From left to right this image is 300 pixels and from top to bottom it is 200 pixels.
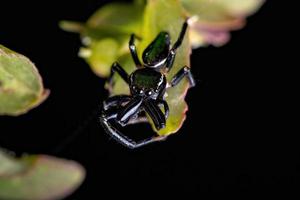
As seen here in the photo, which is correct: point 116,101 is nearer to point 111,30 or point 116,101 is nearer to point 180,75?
point 111,30

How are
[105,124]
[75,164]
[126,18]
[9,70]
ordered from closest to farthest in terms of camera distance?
[9,70] → [75,164] → [126,18] → [105,124]

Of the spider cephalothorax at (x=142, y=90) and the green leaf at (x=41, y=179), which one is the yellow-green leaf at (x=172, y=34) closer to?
the spider cephalothorax at (x=142, y=90)

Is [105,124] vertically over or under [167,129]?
over

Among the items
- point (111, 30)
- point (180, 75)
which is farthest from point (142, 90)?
point (180, 75)

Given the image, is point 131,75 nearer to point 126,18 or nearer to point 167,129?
point 126,18

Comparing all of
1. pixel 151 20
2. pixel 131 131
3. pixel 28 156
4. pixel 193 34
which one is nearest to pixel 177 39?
pixel 151 20
